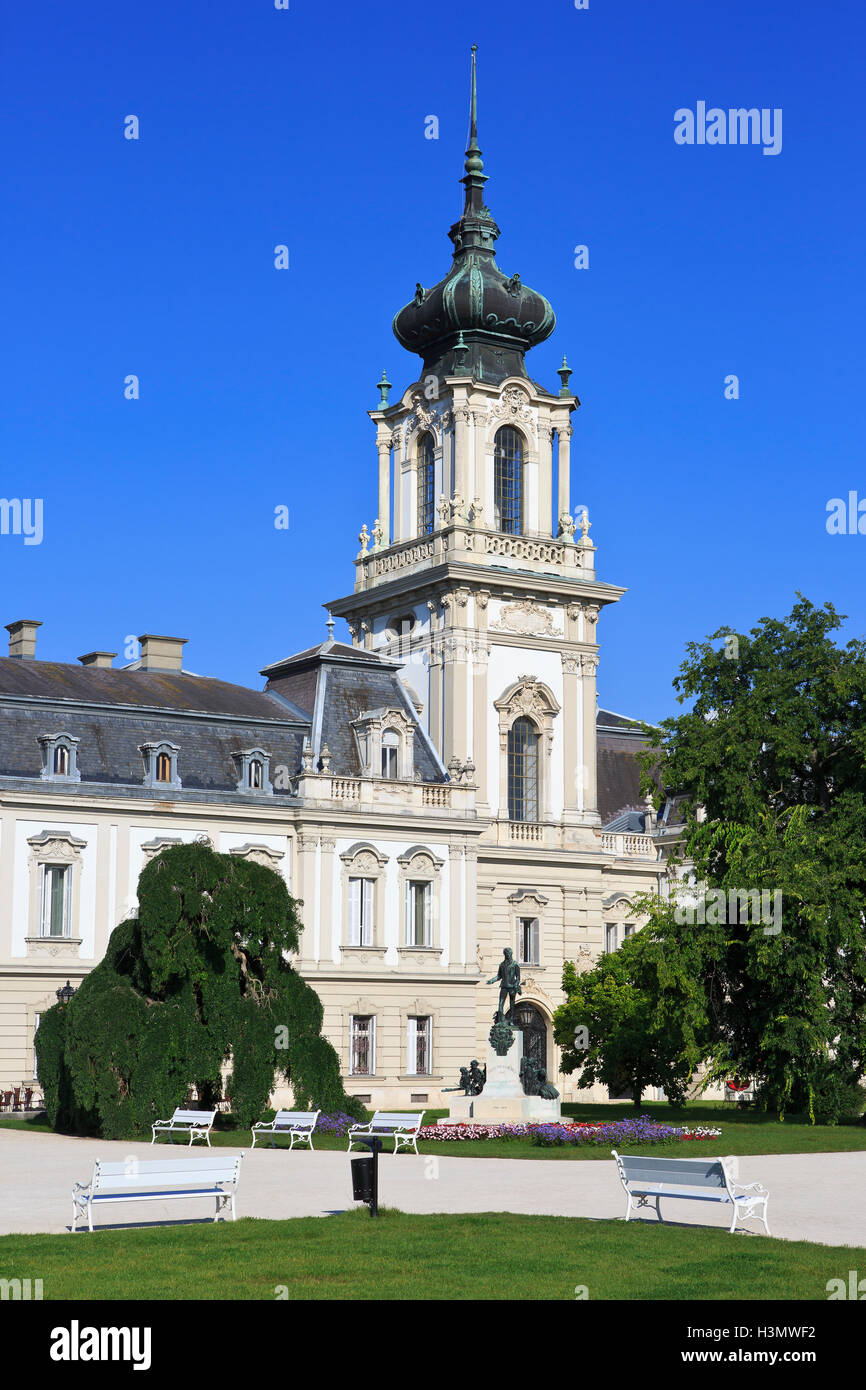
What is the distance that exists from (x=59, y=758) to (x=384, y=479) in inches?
757

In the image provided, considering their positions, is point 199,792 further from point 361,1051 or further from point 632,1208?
point 632,1208

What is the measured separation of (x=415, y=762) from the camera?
57562 millimetres

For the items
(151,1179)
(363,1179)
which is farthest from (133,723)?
(363,1179)

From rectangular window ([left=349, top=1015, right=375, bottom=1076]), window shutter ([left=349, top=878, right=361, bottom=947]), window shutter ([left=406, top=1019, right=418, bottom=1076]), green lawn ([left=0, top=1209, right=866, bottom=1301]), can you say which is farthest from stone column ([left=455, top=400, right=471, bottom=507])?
green lawn ([left=0, top=1209, right=866, bottom=1301])

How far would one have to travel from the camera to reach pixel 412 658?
200 feet

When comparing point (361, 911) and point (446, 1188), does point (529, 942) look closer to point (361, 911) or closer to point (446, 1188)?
point (361, 911)

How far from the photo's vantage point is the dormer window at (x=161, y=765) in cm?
5166

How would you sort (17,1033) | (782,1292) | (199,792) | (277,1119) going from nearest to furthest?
1. (782,1292)
2. (277,1119)
3. (17,1033)
4. (199,792)

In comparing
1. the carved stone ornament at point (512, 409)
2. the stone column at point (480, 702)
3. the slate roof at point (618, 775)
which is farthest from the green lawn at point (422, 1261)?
the slate roof at point (618, 775)

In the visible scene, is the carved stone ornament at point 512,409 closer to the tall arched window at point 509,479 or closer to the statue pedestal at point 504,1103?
the tall arched window at point 509,479

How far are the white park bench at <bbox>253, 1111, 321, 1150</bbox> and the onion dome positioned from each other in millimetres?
32539

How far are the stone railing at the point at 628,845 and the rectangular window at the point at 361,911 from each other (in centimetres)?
1176

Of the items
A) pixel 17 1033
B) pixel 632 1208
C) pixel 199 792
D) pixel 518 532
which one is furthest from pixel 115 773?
pixel 632 1208

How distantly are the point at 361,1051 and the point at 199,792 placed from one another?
8.87 meters
